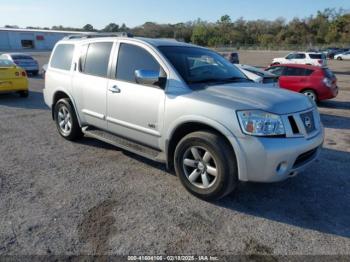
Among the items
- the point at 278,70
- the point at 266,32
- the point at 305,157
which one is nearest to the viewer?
the point at 305,157

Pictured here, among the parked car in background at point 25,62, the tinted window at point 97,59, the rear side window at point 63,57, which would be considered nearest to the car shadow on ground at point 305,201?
the tinted window at point 97,59

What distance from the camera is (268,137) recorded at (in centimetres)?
351

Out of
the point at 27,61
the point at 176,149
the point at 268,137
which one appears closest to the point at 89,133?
the point at 176,149

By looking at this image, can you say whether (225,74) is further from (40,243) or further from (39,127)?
(39,127)

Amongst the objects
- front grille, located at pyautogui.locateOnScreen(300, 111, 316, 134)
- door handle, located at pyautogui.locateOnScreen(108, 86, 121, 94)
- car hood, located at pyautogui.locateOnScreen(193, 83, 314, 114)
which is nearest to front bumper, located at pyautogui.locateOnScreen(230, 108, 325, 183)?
front grille, located at pyautogui.locateOnScreen(300, 111, 316, 134)

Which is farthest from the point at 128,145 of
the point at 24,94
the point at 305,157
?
the point at 24,94

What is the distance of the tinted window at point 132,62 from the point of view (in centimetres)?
456

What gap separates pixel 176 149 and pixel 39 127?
4544 millimetres

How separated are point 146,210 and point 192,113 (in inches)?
49.6

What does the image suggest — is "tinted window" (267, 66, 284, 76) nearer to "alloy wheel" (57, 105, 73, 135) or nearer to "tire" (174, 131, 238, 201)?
"alloy wheel" (57, 105, 73, 135)

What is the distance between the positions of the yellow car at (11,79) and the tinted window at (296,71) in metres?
9.36

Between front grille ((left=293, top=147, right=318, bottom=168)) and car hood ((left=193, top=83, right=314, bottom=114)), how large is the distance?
0.52 metres

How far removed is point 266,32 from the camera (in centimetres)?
11825

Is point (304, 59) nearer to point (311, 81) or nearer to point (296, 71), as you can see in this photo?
point (296, 71)
